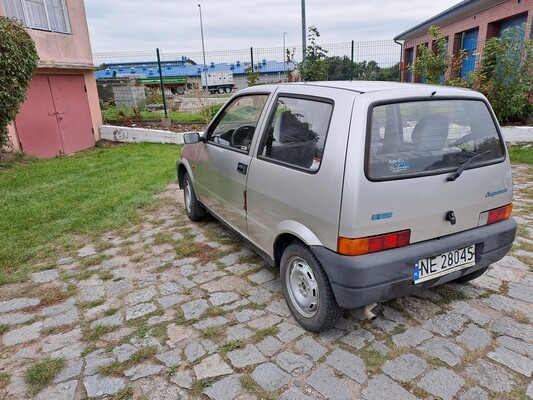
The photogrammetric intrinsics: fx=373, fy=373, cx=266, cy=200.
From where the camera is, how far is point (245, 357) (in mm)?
2400

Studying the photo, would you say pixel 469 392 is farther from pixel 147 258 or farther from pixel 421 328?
pixel 147 258

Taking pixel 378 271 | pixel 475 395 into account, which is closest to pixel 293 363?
pixel 378 271

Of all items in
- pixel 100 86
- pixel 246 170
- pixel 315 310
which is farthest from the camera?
pixel 100 86

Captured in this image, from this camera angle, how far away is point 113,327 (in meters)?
2.75

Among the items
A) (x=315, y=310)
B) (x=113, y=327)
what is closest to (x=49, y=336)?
(x=113, y=327)

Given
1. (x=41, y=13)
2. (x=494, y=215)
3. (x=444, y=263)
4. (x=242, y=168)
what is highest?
(x=41, y=13)

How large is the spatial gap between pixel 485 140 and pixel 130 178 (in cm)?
604

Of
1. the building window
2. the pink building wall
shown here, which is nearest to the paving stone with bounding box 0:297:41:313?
the pink building wall

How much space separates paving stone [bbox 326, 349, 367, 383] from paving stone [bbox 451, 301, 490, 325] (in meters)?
0.99

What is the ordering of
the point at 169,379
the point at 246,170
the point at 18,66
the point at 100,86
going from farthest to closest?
the point at 100,86
the point at 18,66
the point at 246,170
the point at 169,379

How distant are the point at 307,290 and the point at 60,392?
1.63 metres

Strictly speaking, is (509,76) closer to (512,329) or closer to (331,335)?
(512,329)

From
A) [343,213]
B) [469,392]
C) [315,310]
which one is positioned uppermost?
[343,213]

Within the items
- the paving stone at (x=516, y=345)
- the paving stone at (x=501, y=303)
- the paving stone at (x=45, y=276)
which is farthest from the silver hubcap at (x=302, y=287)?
the paving stone at (x=45, y=276)
